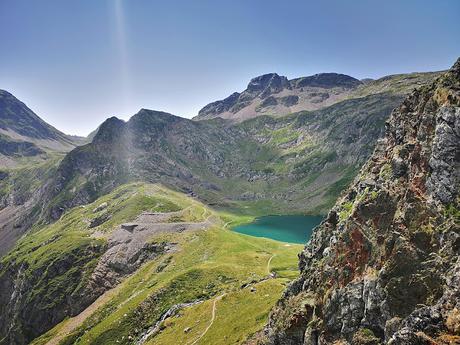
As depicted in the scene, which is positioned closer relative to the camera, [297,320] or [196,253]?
[297,320]

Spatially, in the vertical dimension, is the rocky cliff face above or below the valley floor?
above

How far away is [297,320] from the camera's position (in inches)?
1718

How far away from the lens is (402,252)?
103ft

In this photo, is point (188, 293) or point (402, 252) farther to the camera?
point (188, 293)

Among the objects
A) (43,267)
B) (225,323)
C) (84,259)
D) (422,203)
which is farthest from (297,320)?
(43,267)

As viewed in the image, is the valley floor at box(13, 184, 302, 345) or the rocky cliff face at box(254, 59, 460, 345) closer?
the rocky cliff face at box(254, 59, 460, 345)

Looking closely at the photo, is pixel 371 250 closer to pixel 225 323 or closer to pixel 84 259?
pixel 225 323

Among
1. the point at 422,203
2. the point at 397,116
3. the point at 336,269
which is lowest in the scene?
the point at 336,269

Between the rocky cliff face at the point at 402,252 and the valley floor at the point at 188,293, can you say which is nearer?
the rocky cliff face at the point at 402,252

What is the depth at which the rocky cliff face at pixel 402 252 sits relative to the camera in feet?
91.6

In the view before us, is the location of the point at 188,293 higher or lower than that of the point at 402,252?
lower

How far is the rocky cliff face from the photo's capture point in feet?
91.6

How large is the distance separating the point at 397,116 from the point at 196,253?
117 m

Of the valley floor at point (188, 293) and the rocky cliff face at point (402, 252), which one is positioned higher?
the rocky cliff face at point (402, 252)
